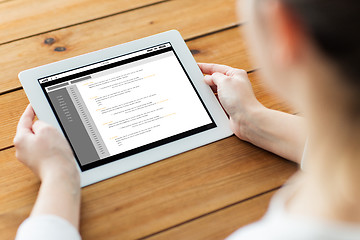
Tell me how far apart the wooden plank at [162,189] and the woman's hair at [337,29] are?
0.45 metres

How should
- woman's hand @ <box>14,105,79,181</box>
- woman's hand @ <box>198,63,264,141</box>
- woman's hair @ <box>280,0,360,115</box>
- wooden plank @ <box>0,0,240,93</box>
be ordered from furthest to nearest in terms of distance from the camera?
wooden plank @ <box>0,0,240,93</box> < woman's hand @ <box>198,63,264,141</box> < woman's hand @ <box>14,105,79,181</box> < woman's hair @ <box>280,0,360,115</box>

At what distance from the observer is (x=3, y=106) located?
982 mm

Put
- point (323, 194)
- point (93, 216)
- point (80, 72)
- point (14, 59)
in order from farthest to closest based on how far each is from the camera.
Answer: point (14, 59) < point (80, 72) < point (93, 216) < point (323, 194)

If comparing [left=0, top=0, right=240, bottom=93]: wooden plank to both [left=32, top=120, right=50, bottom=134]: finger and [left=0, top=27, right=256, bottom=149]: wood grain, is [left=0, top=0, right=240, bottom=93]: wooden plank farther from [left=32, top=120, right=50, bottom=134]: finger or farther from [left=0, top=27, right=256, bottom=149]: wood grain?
[left=32, top=120, right=50, bottom=134]: finger

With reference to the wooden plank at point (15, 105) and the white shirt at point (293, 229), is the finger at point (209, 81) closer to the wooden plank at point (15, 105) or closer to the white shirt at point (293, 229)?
the wooden plank at point (15, 105)

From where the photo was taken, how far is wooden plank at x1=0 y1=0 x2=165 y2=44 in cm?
113

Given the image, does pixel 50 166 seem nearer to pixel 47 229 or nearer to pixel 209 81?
pixel 47 229

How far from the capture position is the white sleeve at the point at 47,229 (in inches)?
28.0

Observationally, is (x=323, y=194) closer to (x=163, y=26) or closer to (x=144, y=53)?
(x=144, y=53)

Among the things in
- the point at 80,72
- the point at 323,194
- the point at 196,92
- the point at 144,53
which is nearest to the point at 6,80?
the point at 80,72

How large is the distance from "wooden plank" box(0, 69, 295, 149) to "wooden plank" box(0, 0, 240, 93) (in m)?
0.03

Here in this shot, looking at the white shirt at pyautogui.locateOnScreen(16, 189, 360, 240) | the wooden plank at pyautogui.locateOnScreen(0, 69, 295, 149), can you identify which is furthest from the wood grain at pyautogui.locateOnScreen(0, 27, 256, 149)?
the white shirt at pyautogui.locateOnScreen(16, 189, 360, 240)

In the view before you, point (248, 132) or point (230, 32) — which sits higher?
point (230, 32)

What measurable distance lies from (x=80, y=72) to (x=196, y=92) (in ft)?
0.74
